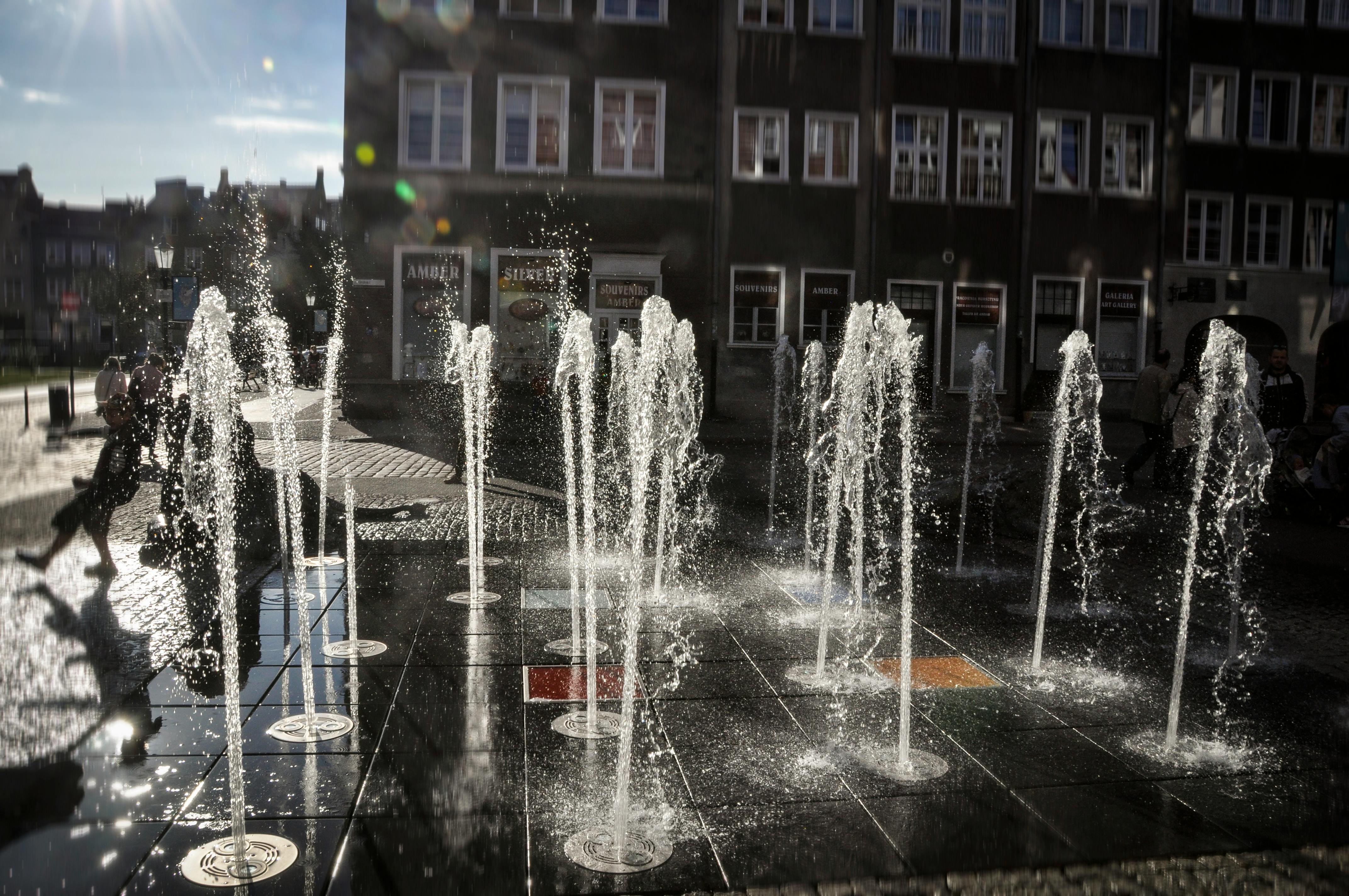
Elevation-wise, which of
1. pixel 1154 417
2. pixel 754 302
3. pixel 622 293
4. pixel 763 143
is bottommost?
pixel 1154 417

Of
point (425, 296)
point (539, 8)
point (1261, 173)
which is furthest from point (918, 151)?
point (425, 296)

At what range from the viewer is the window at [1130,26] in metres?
27.0

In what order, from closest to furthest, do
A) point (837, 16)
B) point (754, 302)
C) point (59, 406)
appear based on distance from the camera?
point (59, 406), point (754, 302), point (837, 16)

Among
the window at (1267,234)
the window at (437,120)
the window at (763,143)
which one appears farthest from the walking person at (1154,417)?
the window at (1267,234)

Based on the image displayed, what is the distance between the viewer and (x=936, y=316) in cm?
2619

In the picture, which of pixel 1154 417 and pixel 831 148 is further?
pixel 831 148

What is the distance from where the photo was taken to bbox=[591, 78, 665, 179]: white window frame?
79.8 feet

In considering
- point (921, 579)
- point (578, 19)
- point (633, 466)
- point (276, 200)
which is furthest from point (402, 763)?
point (276, 200)

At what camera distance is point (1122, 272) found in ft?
88.6

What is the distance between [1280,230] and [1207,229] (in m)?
2.19

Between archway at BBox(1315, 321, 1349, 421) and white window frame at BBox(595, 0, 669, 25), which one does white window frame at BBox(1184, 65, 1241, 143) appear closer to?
archway at BBox(1315, 321, 1349, 421)

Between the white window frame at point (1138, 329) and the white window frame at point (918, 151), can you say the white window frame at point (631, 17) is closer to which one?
the white window frame at point (918, 151)

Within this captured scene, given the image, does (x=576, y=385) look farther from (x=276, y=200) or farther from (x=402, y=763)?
(x=276, y=200)

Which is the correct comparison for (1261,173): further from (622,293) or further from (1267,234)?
(622,293)
